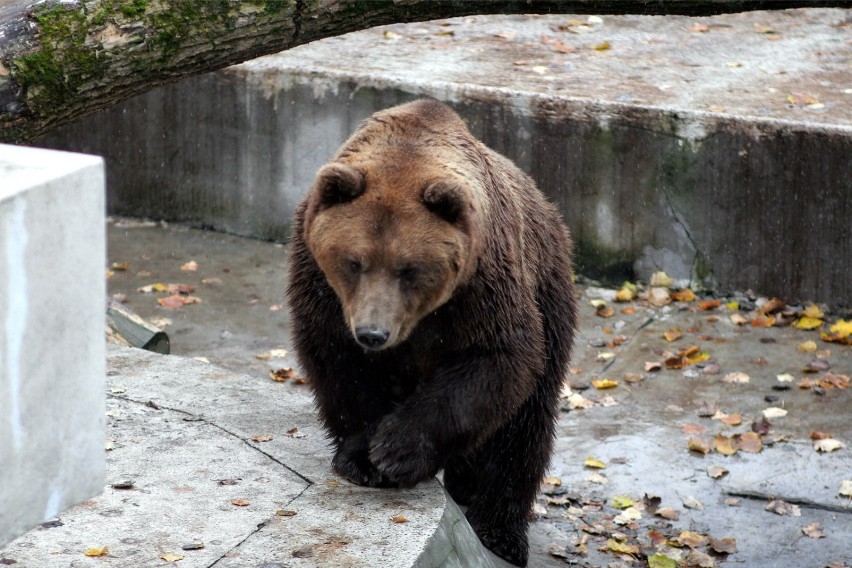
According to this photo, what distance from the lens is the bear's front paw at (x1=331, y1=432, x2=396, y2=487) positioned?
17.2 feet

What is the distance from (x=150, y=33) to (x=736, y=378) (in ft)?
16.2

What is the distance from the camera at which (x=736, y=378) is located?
8555 millimetres

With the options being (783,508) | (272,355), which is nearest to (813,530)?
(783,508)

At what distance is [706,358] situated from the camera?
8.88m

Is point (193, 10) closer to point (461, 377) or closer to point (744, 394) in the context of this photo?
point (461, 377)

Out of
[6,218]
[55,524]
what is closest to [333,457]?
[55,524]

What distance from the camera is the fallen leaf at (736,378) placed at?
853 centimetres

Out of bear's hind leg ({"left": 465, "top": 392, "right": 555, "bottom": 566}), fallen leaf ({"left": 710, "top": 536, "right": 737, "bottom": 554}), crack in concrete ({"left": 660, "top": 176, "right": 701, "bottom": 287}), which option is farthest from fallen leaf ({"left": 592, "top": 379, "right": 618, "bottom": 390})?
bear's hind leg ({"left": 465, "top": 392, "right": 555, "bottom": 566})

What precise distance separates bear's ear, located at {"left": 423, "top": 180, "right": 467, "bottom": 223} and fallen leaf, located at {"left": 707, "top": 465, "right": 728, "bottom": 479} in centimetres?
312

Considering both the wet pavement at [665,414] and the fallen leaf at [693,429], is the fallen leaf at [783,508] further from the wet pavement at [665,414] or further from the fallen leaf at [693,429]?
the fallen leaf at [693,429]

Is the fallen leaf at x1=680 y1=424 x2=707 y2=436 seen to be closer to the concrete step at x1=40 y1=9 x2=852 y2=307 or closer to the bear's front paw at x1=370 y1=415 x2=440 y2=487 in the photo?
the concrete step at x1=40 y1=9 x2=852 y2=307

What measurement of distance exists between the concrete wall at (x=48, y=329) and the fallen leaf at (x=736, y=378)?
591cm

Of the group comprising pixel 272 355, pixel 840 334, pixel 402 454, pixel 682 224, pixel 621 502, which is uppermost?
pixel 402 454

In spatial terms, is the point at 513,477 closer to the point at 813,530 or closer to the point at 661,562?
the point at 661,562
